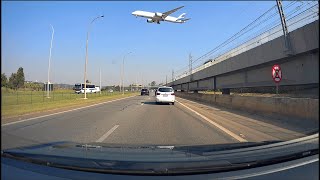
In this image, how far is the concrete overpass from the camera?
1634cm

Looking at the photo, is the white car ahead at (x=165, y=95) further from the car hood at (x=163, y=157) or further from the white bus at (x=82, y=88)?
the white bus at (x=82, y=88)

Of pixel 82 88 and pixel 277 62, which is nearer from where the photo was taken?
pixel 277 62

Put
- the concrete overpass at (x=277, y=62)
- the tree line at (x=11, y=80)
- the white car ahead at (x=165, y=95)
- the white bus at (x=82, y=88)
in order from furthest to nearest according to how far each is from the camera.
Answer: the white bus at (x=82, y=88)
the white car ahead at (x=165, y=95)
the concrete overpass at (x=277, y=62)
the tree line at (x=11, y=80)

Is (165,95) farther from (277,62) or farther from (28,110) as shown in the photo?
(277,62)

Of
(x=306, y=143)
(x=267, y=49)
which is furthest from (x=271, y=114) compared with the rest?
(x=306, y=143)

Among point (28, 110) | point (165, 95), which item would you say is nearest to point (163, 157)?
point (28, 110)

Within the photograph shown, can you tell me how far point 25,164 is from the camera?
4266 millimetres

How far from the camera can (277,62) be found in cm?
2106

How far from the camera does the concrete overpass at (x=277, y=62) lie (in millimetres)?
16342

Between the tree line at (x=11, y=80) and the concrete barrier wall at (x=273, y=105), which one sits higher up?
the tree line at (x=11, y=80)

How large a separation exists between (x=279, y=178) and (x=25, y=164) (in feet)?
8.87

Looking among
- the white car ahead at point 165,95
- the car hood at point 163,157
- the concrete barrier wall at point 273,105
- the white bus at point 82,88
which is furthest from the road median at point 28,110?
the white bus at point 82,88

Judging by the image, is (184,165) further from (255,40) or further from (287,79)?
(255,40)

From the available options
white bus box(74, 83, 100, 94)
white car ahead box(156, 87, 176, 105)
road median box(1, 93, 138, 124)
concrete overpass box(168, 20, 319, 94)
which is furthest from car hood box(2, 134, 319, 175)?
white bus box(74, 83, 100, 94)
